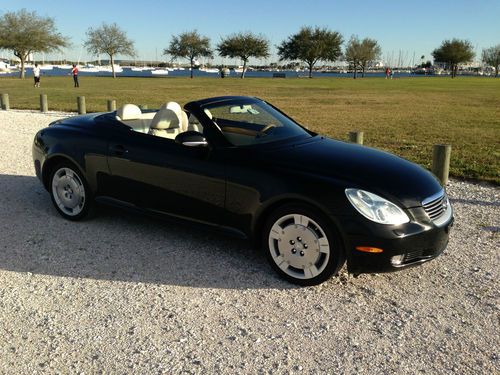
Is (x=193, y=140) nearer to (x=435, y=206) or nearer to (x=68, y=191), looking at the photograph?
(x=68, y=191)

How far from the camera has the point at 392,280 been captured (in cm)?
411

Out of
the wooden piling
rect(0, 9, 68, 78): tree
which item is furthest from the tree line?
the wooden piling

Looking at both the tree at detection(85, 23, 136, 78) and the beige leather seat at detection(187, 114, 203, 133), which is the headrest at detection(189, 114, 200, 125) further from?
the tree at detection(85, 23, 136, 78)

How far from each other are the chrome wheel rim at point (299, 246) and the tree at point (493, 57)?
11789 centimetres

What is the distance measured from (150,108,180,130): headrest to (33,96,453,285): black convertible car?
1 centimetres

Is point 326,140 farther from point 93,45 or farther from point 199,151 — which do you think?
point 93,45

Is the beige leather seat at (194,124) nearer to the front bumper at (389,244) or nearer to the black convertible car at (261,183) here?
the black convertible car at (261,183)

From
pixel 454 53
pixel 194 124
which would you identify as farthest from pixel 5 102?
pixel 454 53

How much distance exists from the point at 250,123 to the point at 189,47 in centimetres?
7738

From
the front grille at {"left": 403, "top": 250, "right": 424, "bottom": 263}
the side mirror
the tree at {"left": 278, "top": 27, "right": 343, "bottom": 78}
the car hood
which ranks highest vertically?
the tree at {"left": 278, "top": 27, "right": 343, "bottom": 78}

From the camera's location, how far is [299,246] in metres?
3.86

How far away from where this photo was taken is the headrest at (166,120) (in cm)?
512

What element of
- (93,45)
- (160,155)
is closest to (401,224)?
(160,155)

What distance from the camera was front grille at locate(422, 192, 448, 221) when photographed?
12.6 ft
